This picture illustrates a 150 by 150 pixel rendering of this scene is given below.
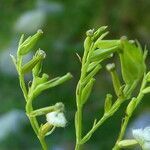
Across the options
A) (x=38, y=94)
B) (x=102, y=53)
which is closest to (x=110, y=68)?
(x=102, y=53)

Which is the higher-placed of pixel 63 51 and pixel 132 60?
pixel 132 60

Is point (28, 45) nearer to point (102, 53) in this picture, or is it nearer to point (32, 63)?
point (32, 63)

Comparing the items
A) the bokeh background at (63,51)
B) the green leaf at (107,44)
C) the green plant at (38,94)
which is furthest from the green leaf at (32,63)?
the bokeh background at (63,51)

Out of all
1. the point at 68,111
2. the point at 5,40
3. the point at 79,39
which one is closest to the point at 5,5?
the point at 5,40

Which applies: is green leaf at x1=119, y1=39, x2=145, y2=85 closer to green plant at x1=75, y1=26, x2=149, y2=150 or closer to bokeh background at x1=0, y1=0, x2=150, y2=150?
green plant at x1=75, y1=26, x2=149, y2=150

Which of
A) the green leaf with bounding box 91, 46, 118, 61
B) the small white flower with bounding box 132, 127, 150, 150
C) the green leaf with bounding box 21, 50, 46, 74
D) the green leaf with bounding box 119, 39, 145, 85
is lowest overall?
the small white flower with bounding box 132, 127, 150, 150

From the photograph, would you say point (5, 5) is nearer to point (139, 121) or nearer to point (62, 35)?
point (62, 35)

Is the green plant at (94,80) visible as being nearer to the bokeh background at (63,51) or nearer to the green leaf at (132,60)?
the green leaf at (132,60)

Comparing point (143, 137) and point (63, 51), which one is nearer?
point (143, 137)

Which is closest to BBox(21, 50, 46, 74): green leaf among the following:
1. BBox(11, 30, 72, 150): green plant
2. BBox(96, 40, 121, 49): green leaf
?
BBox(11, 30, 72, 150): green plant
